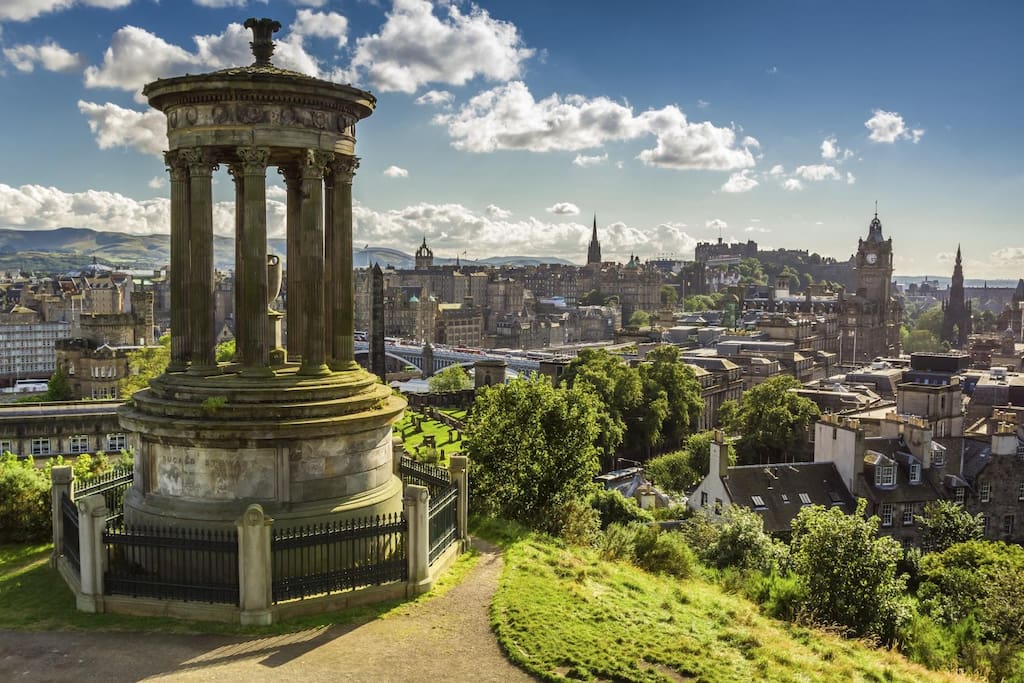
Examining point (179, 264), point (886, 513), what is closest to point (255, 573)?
point (179, 264)

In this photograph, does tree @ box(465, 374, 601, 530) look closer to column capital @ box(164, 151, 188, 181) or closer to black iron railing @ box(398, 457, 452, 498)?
black iron railing @ box(398, 457, 452, 498)

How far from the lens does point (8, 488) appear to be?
796 inches

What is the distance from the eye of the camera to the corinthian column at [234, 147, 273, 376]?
671 inches

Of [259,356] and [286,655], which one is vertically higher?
[259,356]

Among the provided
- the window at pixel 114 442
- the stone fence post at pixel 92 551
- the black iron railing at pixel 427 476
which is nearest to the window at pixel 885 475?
the black iron railing at pixel 427 476

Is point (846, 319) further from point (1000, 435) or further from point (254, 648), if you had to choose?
point (254, 648)

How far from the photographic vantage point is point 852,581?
2097cm

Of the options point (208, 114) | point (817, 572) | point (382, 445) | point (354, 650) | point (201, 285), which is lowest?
point (817, 572)

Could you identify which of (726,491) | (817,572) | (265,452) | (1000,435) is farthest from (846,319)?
(265,452)

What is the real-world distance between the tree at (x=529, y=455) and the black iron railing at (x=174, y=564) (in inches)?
336

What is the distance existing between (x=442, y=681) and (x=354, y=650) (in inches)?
69.5

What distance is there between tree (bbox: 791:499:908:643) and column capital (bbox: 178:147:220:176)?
16.1 metres

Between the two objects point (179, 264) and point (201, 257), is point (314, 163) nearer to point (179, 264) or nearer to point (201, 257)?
point (201, 257)

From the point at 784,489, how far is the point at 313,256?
30.6m
